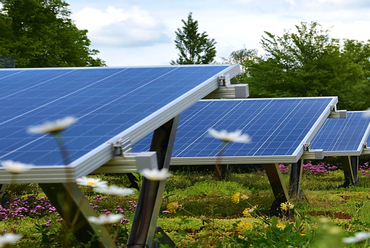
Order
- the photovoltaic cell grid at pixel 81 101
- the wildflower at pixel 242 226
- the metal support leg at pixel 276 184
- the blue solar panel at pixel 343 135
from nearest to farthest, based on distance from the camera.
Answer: the photovoltaic cell grid at pixel 81 101 → the wildflower at pixel 242 226 → the metal support leg at pixel 276 184 → the blue solar panel at pixel 343 135

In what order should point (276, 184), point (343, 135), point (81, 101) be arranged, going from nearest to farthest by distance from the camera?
point (81, 101) → point (276, 184) → point (343, 135)

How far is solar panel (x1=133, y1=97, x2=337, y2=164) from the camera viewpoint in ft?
34.3

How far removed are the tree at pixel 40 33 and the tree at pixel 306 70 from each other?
51.4 ft

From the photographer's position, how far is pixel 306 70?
128 feet

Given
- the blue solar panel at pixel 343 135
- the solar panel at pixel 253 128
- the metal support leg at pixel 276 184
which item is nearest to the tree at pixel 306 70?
the blue solar panel at pixel 343 135

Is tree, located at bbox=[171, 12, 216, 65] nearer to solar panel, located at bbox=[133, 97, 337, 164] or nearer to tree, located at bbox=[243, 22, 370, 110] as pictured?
tree, located at bbox=[243, 22, 370, 110]

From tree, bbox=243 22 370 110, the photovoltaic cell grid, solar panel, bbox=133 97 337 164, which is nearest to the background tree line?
tree, bbox=243 22 370 110

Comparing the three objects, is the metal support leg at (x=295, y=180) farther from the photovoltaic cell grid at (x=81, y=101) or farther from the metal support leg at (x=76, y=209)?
the metal support leg at (x=76, y=209)

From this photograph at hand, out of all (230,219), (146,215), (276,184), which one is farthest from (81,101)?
(276,184)

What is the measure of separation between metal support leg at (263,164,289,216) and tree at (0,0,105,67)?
3001 centimetres

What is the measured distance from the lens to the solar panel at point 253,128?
34.3 ft

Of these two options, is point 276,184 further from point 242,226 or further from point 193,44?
point 193,44

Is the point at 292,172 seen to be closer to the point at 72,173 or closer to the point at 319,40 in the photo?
the point at 72,173

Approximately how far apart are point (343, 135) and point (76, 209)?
16100 mm
